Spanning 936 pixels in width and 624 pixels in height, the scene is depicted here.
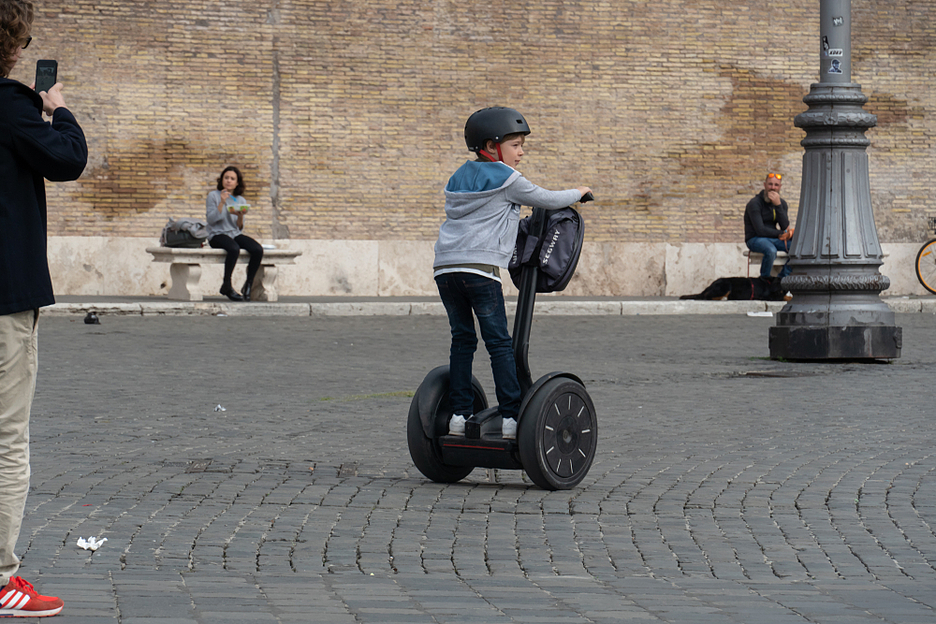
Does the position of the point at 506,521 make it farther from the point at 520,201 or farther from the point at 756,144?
the point at 756,144

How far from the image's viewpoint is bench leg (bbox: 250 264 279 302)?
774 inches

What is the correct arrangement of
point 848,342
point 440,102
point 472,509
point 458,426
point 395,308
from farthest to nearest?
point 440,102, point 395,308, point 848,342, point 458,426, point 472,509

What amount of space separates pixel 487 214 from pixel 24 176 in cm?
250

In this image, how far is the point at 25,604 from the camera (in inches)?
145

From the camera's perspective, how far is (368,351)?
13.1m

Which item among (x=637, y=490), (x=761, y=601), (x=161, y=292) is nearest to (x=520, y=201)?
(x=637, y=490)

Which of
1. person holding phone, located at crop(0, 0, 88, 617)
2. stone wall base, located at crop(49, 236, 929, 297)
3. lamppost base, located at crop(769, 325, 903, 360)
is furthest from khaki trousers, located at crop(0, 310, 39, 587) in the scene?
stone wall base, located at crop(49, 236, 929, 297)

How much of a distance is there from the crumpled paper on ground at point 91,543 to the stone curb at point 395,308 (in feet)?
44.1

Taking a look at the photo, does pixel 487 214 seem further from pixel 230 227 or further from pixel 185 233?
pixel 185 233

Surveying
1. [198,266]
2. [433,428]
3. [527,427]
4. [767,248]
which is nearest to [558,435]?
[527,427]

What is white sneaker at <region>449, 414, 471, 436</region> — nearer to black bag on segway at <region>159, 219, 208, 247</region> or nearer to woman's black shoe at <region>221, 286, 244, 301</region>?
woman's black shoe at <region>221, 286, 244, 301</region>

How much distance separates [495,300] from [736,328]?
10.9 meters

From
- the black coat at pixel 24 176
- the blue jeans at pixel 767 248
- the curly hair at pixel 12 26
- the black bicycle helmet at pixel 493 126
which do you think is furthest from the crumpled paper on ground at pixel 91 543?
the blue jeans at pixel 767 248

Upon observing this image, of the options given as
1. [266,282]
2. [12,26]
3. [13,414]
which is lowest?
[266,282]
